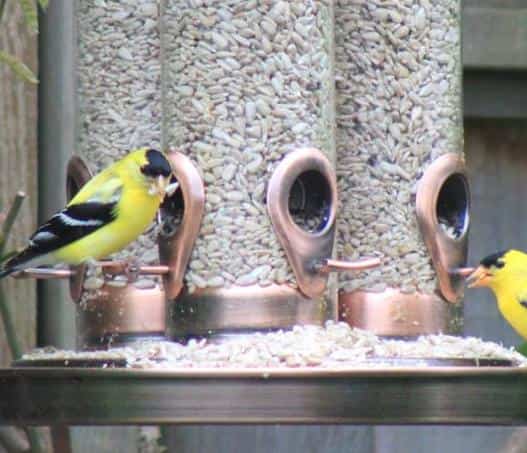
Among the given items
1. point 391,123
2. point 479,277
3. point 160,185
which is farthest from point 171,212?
point 479,277

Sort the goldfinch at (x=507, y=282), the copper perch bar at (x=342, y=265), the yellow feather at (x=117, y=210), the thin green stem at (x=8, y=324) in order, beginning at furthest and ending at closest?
the goldfinch at (x=507, y=282), the yellow feather at (x=117, y=210), the copper perch bar at (x=342, y=265), the thin green stem at (x=8, y=324)

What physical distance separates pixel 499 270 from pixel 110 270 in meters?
1.20

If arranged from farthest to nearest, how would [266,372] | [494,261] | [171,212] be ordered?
[494,261]
[171,212]
[266,372]

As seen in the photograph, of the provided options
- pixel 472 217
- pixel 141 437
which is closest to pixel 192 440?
pixel 141 437

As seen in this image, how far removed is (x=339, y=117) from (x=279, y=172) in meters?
0.50

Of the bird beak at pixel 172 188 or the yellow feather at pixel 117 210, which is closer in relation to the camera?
the bird beak at pixel 172 188

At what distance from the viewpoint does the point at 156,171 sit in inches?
165

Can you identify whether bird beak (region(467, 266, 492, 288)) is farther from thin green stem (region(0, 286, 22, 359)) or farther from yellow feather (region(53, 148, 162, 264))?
thin green stem (region(0, 286, 22, 359))

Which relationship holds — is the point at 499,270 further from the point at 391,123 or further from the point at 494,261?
the point at 391,123

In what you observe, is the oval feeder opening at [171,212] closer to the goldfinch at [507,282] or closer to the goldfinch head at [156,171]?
the goldfinch head at [156,171]

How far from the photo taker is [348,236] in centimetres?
466

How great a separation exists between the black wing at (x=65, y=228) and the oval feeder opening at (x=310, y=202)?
0.43 metres

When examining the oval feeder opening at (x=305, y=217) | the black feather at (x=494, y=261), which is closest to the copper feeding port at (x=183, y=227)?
the oval feeder opening at (x=305, y=217)

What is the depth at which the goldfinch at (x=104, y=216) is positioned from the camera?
425 centimetres
